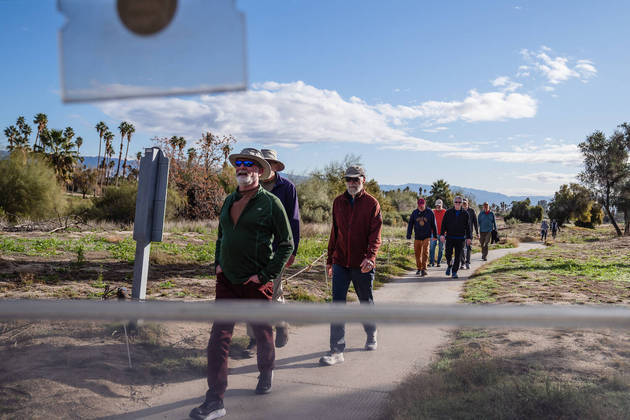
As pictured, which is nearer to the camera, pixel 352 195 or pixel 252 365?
pixel 252 365

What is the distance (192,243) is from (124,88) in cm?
1581

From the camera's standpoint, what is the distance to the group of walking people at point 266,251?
4.14 ft

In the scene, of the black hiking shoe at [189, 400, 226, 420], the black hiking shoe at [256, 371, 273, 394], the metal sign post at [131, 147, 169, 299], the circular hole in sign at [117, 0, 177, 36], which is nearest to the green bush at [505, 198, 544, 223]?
the metal sign post at [131, 147, 169, 299]

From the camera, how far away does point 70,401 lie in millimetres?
1296

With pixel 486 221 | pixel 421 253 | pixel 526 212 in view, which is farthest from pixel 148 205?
pixel 526 212

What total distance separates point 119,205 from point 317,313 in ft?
85.1

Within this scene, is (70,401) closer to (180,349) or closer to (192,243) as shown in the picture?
(180,349)

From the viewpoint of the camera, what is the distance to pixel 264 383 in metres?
1.31

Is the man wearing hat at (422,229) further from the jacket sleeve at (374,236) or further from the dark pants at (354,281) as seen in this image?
the dark pants at (354,281)

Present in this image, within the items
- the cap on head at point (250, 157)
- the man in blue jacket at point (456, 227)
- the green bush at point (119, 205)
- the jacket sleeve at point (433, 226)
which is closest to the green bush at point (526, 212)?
the green bush at point (119, 205)

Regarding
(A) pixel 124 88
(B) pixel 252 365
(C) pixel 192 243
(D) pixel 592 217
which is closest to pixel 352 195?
(B) pixel 252 365

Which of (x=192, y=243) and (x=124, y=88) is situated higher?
(x=124, y=88)

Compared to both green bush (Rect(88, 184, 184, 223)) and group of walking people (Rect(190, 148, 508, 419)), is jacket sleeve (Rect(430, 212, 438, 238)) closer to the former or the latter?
group of walking people (Rect(190, 148, 508, 419))

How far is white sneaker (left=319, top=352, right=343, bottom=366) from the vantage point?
1.29 metres
